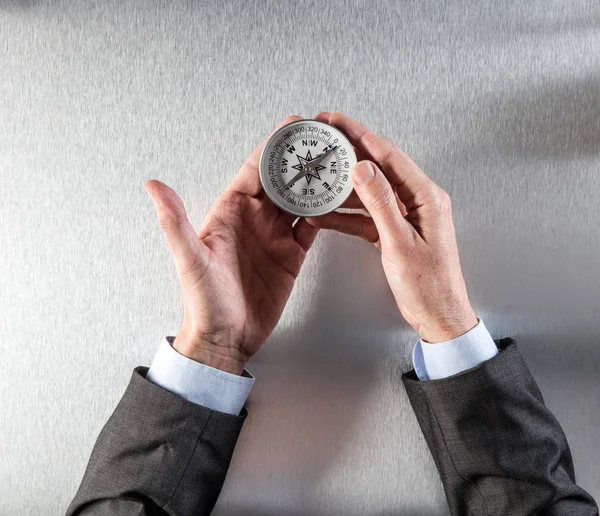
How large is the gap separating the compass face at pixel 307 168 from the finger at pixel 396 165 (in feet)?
0.15

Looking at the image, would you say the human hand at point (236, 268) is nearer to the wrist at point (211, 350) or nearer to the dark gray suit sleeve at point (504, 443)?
the wrist at point (211, 350)

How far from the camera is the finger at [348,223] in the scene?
0.99 metres

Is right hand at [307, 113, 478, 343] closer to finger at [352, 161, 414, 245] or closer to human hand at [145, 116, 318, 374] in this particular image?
finger at [352, 161, 414, 245]

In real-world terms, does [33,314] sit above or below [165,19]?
below

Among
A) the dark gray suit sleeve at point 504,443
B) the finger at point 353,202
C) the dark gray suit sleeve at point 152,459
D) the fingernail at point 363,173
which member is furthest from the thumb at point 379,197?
the dark gray suit sleeve at point 152,459

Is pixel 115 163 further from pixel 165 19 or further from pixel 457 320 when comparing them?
pixel 457 320

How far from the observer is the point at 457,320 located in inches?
35.7

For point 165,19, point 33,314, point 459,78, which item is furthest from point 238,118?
point 33,314

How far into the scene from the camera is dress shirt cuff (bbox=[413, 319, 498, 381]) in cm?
90

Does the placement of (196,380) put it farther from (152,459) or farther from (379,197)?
(379,197)

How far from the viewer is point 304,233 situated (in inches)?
39.5

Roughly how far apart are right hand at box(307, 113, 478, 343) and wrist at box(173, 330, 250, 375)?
291mm

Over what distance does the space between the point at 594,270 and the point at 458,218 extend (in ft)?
0.93

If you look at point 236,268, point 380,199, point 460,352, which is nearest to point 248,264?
point 236,268
